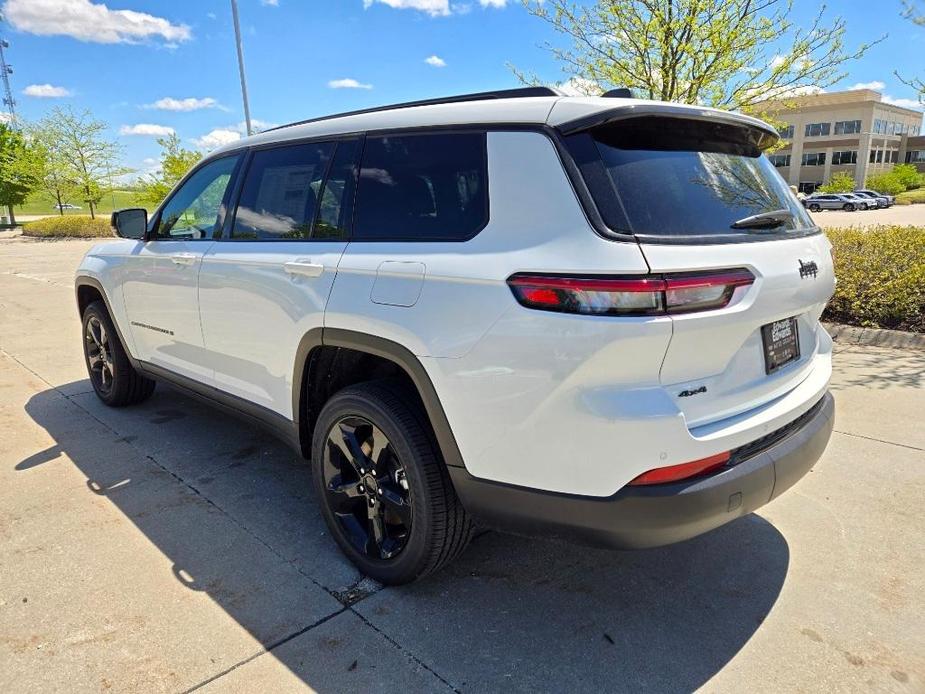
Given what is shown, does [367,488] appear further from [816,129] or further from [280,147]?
[816,129]

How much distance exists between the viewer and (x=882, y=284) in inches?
257

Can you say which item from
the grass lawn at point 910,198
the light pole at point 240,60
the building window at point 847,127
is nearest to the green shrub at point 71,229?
the light pole at point 240,60

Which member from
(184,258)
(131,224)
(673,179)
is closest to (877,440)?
(673,179)

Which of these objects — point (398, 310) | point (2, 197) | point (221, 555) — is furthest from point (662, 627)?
point (2, 197)

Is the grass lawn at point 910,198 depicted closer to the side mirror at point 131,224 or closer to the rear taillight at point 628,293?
the side mirror at point 131,224

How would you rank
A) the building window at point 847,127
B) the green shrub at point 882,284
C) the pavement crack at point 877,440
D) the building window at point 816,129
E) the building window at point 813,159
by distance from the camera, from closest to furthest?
1. the pavement crack at point 877,440
2. the green shrub at point 882,284
3. the building window at point 847,127
4. the building window at point 816,129
5. the building window at point 813,159

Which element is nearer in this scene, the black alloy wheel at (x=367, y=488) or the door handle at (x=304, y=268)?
the black alloy wheel at (x=367, y=488)

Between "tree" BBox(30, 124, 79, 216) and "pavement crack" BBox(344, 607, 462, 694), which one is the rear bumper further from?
"tree" BBox(30, 124, 79, 216)

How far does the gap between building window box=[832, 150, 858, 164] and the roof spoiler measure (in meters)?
89.5

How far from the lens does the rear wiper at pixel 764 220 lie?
7.24 ft

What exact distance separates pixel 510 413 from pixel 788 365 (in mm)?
1131

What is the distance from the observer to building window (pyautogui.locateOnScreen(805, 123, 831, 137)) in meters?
77.6

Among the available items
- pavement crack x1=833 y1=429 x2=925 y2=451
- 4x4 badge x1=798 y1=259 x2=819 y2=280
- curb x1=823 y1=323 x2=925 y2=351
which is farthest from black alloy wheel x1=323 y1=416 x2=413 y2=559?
curb x1=823 y1=323 x2=925 y2=351

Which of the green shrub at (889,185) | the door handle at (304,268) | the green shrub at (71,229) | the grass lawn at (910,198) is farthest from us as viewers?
the green shrub at (889,185)
